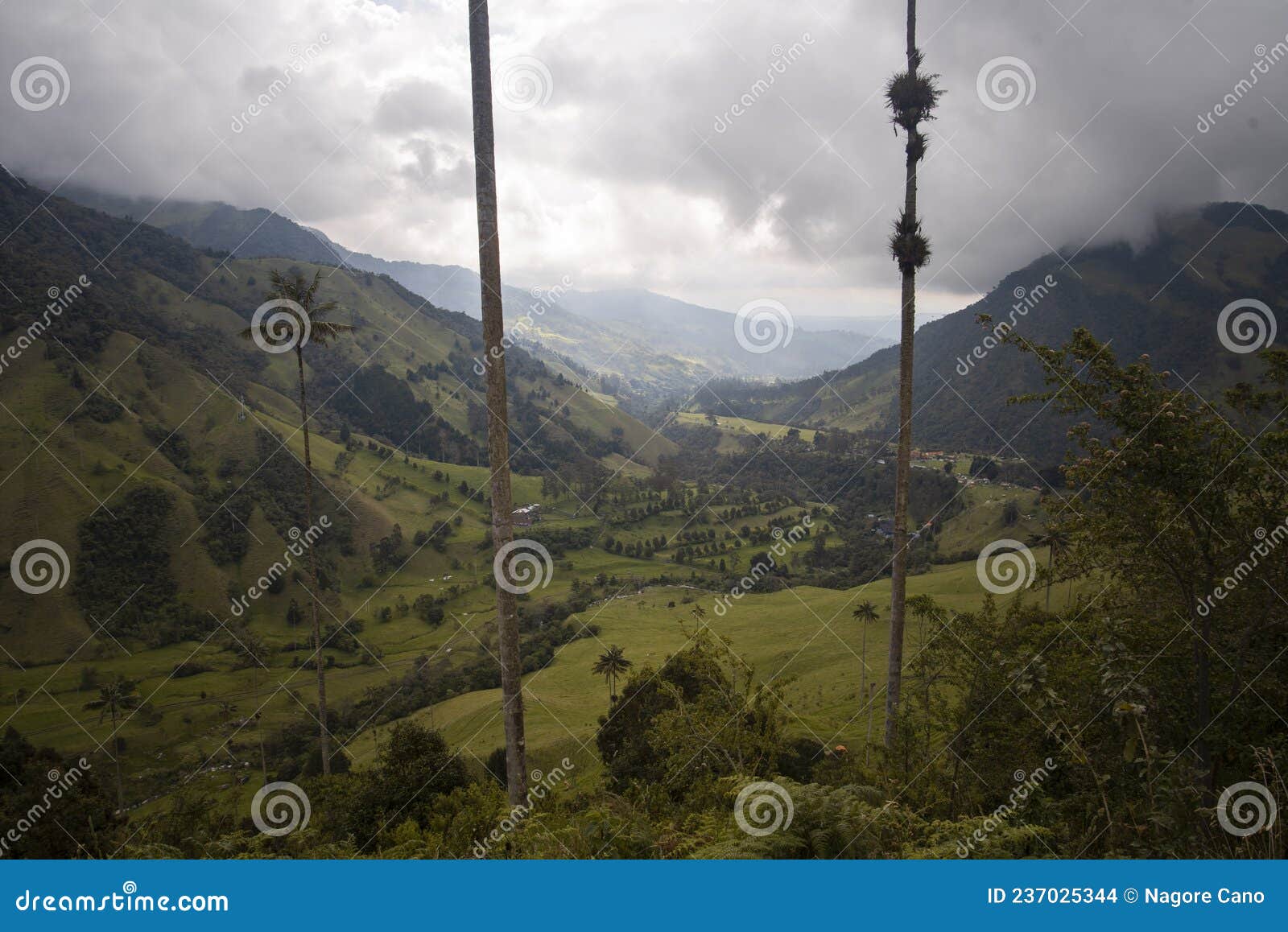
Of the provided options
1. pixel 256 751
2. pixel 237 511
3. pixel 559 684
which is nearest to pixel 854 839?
pixel 559 684

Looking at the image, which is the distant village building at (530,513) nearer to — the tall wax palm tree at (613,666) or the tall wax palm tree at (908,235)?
the tall wax palm tree at (613,666)

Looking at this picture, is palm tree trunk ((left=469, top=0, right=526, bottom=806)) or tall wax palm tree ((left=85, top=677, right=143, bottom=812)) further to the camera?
tall wax palm tree ((left=85, top=677, right=143, bottom=812))

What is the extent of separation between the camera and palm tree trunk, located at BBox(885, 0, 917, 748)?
448 inches

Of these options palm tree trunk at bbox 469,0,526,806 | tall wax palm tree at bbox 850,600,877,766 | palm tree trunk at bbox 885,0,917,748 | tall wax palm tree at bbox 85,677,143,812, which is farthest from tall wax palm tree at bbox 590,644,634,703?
palm tree trunk at bbox 469,0,526,806

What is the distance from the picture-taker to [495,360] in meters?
7.84

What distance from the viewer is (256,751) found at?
58.2 metres

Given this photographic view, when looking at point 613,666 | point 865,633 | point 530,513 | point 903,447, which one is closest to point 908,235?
point 903,447

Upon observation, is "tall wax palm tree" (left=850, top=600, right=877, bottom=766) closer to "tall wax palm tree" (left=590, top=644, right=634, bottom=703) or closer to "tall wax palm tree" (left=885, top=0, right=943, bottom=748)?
"tall wax palm tree" (left=590, top=644, right=634, bottom=703)

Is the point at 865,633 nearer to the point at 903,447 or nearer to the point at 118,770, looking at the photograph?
the point at 903,447

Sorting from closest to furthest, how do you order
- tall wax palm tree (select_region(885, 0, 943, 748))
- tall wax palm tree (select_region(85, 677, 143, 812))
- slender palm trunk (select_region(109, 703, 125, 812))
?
tall wax palm tree (select_region(885, 0, 943, 748)) < slender palm trunk (select_region(109, 703, 125, 812)) < tall wax palm tree (select_region(85, 677, 143, 812))

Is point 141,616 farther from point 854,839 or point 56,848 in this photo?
point 854,839

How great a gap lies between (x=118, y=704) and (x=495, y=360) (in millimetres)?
77404

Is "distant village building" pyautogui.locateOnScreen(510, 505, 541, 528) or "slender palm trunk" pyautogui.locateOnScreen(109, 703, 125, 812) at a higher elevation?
"distant village building" pyautogui.locateOnScreen(510, 505, 541, 528)

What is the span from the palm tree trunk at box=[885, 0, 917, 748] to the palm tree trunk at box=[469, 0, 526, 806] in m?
7.09
